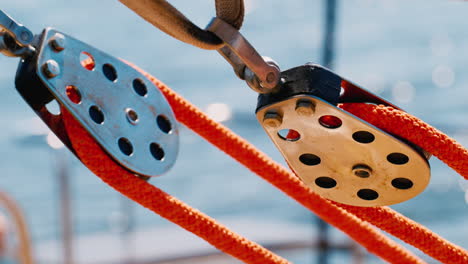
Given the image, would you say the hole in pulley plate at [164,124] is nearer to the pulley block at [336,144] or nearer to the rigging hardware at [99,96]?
the rigging hardware at [99,96]

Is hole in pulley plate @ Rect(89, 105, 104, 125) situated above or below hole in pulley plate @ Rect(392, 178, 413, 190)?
above

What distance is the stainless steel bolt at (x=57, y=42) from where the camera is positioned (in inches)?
25.0

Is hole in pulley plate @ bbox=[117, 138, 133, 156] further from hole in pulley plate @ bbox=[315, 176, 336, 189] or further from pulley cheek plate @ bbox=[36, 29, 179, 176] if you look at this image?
hole in pulley plate @ bbox=[315, 176, 336, 189]

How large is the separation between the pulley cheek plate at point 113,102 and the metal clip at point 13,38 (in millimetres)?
14

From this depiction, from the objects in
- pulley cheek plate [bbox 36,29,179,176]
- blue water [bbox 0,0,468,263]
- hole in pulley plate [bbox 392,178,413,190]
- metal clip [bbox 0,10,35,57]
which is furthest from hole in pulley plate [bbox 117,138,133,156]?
blue water [bbox 0,0,468,263]

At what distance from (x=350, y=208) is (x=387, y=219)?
39mm

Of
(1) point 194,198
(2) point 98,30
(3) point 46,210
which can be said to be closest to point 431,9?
(2) point 98,30

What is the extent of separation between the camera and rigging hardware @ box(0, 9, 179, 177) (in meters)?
0.62

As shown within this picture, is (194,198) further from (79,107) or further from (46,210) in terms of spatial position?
(79,107)

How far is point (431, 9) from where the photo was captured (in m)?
13.1

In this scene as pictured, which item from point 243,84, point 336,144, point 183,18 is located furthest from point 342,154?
point 243,84

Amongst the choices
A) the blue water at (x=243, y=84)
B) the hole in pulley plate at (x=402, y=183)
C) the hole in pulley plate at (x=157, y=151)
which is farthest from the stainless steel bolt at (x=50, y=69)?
the blue water at (x=243, y=84)

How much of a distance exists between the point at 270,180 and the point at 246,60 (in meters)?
0.28

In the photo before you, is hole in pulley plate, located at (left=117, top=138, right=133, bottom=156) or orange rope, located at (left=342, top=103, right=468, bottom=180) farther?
hole in pulley plate, located at (left=117, top=138, right=133, bottom=156)
